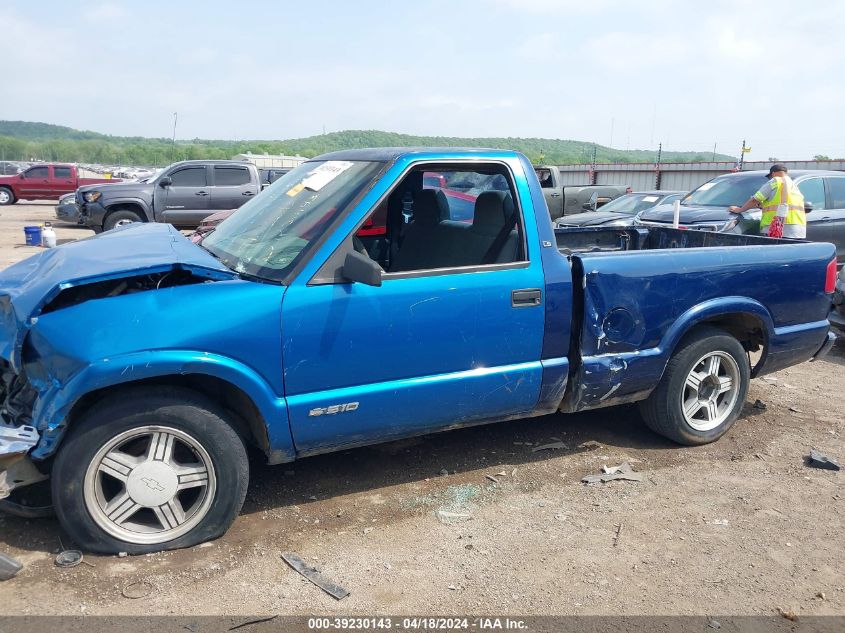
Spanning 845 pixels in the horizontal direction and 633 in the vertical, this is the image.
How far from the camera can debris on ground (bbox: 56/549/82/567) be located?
301cm

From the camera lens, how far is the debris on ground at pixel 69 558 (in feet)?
9.87

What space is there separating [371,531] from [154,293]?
5.19 feet

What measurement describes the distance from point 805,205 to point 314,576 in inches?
352

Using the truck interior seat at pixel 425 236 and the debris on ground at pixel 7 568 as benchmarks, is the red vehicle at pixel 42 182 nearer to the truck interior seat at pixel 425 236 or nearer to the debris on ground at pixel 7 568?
the truck interior seat at pixel 425 236

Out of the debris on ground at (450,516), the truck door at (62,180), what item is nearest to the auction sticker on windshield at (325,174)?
the debris on ground at (450,516)

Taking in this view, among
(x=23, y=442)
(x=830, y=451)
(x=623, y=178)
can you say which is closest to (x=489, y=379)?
(x=23, y=442)

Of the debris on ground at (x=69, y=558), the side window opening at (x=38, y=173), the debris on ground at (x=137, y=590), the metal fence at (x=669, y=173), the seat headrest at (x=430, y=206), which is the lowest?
the debris on ground at (x=137, y=590)

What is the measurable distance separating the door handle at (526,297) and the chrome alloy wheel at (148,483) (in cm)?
178

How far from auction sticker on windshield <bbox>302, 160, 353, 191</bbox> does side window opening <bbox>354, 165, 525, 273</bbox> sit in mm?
329

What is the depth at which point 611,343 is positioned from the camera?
156 inches

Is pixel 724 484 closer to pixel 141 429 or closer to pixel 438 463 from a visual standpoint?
pixel 438 463

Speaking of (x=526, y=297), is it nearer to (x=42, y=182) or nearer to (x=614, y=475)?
(x=614, y=475)

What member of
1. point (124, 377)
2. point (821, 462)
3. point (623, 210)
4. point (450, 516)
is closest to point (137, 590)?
point (124, 377)

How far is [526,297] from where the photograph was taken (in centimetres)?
367
